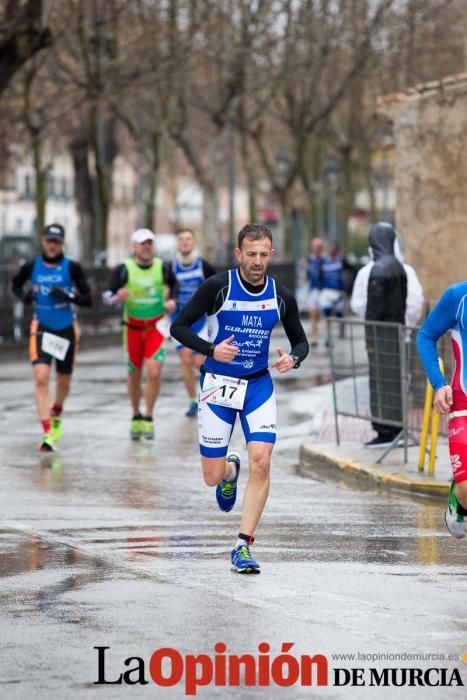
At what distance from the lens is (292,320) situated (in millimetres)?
9719

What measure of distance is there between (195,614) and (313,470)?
21.8 feet

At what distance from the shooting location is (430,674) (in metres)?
6.84

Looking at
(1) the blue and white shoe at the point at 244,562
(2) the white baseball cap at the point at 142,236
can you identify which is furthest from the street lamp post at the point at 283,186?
(1) the blue and white shoe at the point at 244,562

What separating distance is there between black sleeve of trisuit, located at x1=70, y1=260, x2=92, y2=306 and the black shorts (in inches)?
13.3

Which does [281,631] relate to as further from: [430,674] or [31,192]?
[31,192]

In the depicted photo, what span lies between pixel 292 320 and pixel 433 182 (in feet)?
33.1

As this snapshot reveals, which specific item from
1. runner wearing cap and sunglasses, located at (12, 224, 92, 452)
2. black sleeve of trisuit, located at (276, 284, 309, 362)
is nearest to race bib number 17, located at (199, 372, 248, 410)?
black sleeve of trisuit, located at (276, 284, 309, 362)

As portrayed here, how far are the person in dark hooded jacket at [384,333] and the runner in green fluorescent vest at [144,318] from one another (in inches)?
79.8

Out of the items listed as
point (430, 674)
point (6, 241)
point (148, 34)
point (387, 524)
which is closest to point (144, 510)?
point (387, 524)

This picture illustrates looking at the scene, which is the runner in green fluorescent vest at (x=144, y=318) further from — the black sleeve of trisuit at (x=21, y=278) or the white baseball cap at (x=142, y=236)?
the black sleeve of trisuit at (x=21, y=278)

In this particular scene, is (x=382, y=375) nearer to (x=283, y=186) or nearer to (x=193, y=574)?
(x=193, y=574)

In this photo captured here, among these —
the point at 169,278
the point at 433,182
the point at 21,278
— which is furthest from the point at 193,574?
the point at 433,182

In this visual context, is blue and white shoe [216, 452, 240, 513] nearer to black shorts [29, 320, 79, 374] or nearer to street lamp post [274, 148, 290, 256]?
black shorts [29, 320, 79, 374]

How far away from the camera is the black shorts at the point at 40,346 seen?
1561cm
